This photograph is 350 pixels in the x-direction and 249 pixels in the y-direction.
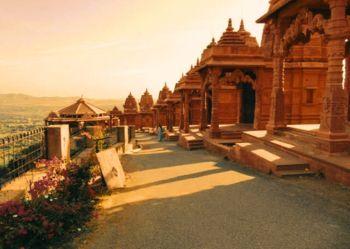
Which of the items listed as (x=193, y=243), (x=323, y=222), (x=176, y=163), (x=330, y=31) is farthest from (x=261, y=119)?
(x=193, y=243)

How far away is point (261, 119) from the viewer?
15.6 m

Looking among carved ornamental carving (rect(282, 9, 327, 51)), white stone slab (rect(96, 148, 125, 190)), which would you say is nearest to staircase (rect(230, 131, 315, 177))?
carved ornamental carving (rect(282, 9, 327, 51))

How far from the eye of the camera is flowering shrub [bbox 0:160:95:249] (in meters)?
3.60

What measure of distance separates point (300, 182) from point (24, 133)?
21.3 ft

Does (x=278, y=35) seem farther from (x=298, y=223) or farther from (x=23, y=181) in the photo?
(x=23, y=181)

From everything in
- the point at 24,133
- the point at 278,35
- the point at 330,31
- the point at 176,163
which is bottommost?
the point at 176,163

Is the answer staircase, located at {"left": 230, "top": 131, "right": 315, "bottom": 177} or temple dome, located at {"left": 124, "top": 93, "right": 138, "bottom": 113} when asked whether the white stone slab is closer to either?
staircase, located at {"left": 230, "top": 131, "right": 315, "bottom": 177}

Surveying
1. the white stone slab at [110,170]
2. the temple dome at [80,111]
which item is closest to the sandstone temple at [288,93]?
the white stone slab at [110,170]

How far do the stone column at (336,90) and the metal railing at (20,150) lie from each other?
23.9ft

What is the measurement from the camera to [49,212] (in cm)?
414

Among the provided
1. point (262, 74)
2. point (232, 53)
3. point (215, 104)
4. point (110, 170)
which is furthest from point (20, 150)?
point (262, 74)

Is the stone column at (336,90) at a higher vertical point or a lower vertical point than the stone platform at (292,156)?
higher

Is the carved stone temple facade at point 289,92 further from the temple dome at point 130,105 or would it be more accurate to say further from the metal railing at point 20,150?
the temple dome at point 130,105

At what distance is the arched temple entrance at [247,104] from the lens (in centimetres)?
1866
